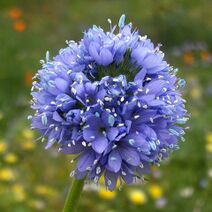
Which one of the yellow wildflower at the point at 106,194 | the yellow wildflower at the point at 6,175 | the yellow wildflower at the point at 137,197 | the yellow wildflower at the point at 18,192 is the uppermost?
the yellow wildflower at the point at 137,197

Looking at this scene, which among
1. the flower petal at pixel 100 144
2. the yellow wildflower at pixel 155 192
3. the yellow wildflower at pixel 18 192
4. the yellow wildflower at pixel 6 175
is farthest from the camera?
the yellow wildflower at pixel 155 192

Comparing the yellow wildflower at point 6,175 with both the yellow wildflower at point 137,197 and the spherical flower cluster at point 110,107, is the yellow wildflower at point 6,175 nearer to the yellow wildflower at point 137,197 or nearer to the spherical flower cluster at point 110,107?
the yellow wildflower at point 137,197

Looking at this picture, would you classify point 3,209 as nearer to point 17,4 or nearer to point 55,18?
point 55,18

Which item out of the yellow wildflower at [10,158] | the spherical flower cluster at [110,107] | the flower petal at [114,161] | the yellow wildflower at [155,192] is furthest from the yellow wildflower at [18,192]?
the flower petal at [114,161]

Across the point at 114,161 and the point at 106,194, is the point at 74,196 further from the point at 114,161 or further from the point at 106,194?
the point at 106,194

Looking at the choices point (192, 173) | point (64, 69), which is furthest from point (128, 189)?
point (64, 69)

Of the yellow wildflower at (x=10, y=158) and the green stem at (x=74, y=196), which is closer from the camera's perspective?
the green stem at (x=74, y=196)

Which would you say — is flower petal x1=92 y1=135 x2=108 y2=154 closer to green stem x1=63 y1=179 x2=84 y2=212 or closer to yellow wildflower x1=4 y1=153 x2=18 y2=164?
green stem x1=63 y1=179 x2=84 y2=212
